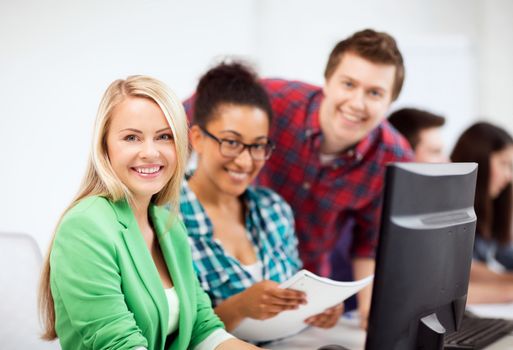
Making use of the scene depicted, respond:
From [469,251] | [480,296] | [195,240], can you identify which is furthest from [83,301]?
[480,296]

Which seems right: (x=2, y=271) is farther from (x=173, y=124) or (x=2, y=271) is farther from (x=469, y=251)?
(x=469, y=251)

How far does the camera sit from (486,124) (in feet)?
8.76

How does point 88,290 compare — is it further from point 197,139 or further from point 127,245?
point 197,139

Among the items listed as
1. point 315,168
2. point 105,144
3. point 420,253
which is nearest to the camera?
point 420,253

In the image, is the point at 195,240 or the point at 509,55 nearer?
the point at 195,240

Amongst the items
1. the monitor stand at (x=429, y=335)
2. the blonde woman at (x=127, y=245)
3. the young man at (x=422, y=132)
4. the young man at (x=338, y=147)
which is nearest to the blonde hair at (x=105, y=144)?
the blonde woman at (x=127, y=245)

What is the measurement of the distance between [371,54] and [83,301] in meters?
1.11

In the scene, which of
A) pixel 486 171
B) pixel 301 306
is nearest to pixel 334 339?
pixel 301 306

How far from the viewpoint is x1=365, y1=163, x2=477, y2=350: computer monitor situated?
2.89 ft

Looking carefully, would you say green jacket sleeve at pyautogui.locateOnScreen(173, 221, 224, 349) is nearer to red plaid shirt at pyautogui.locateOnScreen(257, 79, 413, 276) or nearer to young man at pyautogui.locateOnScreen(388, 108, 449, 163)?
red plaid shirt at pyautogui.locateOnScreen(257, 79, 413, 276)

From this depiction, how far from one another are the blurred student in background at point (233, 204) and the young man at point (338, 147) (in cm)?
28

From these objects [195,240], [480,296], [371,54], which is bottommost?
[480,296]

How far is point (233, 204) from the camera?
5.53 ft

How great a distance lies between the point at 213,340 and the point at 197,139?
567 millimetres
